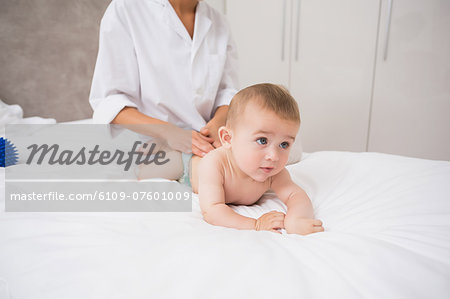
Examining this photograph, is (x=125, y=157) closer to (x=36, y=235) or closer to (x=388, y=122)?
(x=36, y=235)

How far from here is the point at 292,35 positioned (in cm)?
234

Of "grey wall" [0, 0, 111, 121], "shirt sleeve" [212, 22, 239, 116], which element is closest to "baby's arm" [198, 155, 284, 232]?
"shirt sleeve" [212, 22, 239, 116]

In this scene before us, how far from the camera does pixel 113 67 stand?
1017mm

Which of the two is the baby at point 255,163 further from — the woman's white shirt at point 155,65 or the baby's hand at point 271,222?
the woman's white shirt at point 155,65

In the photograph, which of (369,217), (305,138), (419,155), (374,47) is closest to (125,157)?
(369,217)

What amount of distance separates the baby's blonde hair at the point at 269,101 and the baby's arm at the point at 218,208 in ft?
0.44

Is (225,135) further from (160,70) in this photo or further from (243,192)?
(160,70)

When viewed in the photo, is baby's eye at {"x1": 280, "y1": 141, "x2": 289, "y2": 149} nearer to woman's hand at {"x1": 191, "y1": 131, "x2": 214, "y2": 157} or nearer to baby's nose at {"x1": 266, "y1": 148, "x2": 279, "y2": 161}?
baby's nose at {"x1": 266, "y1": 148, "x2": 279, "y2": 161}

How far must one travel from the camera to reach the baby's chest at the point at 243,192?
776 mm

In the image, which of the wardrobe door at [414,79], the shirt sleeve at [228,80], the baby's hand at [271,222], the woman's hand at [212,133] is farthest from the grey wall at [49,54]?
the wardrobe door at [414,79]

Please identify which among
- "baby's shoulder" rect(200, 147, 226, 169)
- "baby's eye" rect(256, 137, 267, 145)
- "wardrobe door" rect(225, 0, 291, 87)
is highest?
"wardrobe door" rect(225, 0, 291, 87)

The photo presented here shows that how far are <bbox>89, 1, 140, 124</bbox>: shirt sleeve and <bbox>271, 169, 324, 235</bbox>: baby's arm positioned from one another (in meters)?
0.59

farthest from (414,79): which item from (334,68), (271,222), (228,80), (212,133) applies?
(271,222)

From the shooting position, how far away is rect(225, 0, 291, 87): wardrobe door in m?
2.38
